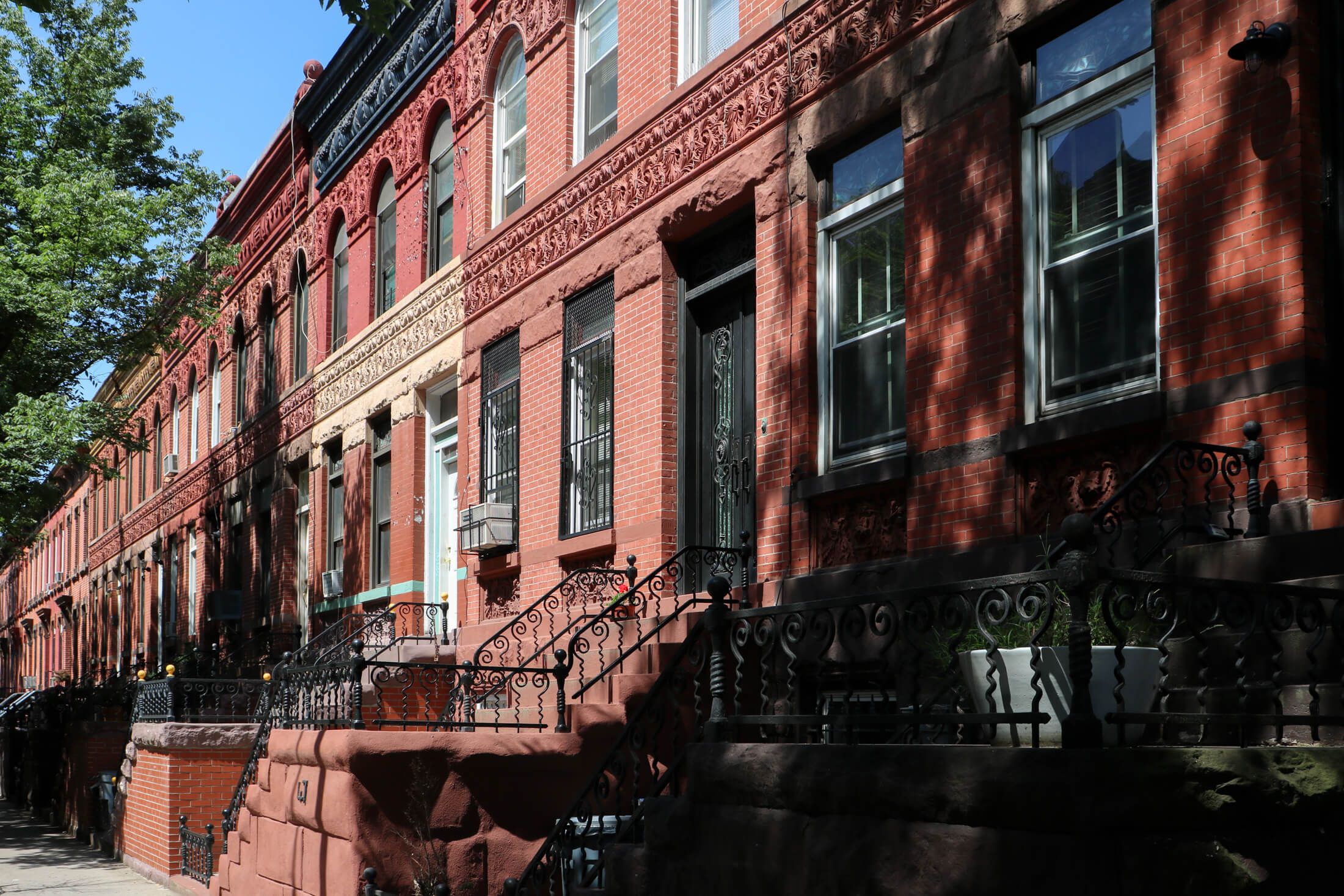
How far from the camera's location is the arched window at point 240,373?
26281 millimetres

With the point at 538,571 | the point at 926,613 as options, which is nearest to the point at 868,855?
the point at 926,613

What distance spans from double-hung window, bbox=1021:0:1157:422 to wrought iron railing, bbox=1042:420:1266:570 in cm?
71

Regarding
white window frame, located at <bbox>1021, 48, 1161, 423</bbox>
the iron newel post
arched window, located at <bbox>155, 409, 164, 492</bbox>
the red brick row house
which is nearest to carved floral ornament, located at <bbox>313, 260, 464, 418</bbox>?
the red brick row house

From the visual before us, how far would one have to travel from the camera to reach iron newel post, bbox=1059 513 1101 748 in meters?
4.94

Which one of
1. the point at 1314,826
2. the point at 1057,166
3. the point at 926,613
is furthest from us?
the point at 1057,166

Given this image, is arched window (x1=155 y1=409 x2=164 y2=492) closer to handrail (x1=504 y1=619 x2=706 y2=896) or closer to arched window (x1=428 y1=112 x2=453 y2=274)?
arched window (x1=428 y1=112 x2=453 y2=274)

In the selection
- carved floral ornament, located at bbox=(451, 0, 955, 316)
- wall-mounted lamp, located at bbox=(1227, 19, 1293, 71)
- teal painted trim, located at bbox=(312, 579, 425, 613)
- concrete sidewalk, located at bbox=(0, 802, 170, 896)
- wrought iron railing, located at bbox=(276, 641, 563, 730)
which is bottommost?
concrete sidewalk, located at bbox=(0, 802, 170, 896)

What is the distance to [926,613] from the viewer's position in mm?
5949

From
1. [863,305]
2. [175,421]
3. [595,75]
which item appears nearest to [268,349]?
[175,421]

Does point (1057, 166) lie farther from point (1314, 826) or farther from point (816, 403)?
point (1314, 826)

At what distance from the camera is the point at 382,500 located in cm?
1945

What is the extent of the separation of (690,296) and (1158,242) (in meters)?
5.44

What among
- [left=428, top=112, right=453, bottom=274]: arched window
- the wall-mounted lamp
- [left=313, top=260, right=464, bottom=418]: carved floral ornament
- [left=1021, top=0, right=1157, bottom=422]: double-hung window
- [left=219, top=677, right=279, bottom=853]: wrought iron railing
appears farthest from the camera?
[left=428, top=112, right=453, bottom=274]: arched window

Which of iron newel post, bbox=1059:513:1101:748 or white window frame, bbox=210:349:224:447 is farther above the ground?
white window frame, bbox=210:349:224:447
